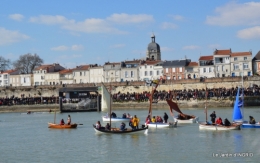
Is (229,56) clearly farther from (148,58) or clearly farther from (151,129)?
(151,129)

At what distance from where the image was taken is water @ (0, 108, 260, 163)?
1351 inches

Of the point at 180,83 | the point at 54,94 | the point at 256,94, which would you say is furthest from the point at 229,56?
the point at 54,94

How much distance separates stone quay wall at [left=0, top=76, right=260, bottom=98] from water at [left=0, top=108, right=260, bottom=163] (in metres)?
46.0

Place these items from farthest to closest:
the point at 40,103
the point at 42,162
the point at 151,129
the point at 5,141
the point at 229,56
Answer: the point at 229,56, the point at 40,103, the point at 151,129, the point at 5,141, the point at 42,162

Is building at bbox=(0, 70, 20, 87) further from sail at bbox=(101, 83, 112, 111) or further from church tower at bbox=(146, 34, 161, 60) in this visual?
sail at bbox=(101, 83, 112, 111)

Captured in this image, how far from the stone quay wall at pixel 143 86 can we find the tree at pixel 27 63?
34.6 m

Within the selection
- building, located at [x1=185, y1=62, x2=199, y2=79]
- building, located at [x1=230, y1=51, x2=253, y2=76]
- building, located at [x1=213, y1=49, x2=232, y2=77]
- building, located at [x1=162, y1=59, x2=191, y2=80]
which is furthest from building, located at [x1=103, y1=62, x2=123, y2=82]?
building, located at [x1=230, y1=51, x2=253, y2=76]

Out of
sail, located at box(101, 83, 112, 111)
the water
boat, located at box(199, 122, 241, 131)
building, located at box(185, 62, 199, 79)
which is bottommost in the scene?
the water

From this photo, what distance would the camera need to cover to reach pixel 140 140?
42.3m

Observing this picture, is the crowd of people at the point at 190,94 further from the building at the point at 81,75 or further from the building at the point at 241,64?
the building at the point at 81,75

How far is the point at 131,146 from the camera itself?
1547 inches

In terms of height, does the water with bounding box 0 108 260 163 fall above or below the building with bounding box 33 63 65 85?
below

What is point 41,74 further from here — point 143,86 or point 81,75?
point 143,86

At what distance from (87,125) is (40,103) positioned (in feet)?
141
